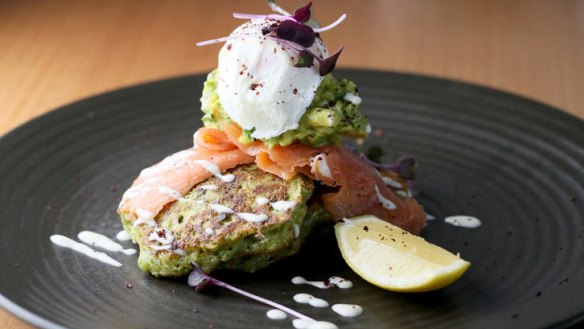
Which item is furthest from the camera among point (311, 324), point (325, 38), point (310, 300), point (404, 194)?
point (325, 38)

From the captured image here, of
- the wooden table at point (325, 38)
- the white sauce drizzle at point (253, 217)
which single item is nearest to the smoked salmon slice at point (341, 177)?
the white sauce drizzle at point (253, 217)

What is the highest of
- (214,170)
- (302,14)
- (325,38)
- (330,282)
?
(302,14)

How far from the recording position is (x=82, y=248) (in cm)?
353

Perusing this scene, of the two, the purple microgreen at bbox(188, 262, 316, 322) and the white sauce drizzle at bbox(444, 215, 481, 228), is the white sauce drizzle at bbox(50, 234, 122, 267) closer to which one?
the purple microgreen at bbox(188, 262, 316, 322)

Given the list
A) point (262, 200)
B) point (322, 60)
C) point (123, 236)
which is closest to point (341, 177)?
point (262, 200)

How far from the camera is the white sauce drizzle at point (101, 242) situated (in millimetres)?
3541

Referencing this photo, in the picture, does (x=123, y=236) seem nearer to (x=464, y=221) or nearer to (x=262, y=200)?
(x=262, y=200)

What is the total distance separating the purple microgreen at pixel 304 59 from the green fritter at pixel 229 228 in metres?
0.43

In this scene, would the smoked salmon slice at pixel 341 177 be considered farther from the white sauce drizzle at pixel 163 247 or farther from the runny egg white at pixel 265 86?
the white sauce drizzle at pixel 163 247

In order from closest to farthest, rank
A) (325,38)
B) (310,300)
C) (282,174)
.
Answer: (310,300)
(282,174)
(325,38)

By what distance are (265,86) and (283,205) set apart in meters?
0.45

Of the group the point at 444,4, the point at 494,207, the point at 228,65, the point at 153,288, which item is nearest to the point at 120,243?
the point at 153,288

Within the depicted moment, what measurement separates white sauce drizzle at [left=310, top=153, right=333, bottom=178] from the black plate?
286 millimetres

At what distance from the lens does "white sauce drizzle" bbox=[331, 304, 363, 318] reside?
3.08 metres
